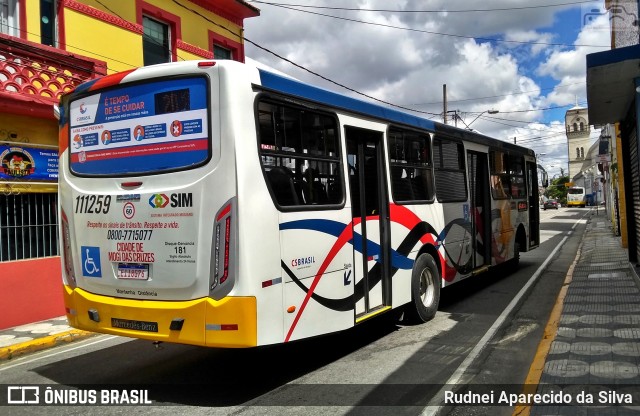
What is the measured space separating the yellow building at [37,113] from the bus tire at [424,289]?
20.3 feet

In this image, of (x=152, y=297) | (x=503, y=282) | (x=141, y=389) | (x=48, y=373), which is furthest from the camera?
(x=503, y=282)

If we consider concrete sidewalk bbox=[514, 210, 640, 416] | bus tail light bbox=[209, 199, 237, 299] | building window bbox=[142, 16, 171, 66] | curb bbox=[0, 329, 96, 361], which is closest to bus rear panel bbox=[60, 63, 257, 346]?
bus tail light bbox=[209, 199, 237, 299]

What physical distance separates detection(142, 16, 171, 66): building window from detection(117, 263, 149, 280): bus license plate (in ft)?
26.8

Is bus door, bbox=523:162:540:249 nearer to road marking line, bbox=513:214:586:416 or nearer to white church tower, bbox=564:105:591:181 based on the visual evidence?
road marking line, bbox=513:214:586:416

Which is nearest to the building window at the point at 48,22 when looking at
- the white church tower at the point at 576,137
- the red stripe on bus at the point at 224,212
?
the red stripe on bus at the point at 224,212

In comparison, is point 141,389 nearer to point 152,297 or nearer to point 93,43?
point 152,297

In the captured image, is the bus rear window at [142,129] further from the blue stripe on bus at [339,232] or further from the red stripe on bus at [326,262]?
the red stripe on bus at [326,262]

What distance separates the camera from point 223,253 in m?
4.25

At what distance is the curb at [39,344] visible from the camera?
666 centimetres

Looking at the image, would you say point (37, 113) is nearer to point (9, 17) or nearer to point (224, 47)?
point (9, 17)

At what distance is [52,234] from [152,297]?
5.55 m

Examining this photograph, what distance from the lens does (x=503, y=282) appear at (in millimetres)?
10852

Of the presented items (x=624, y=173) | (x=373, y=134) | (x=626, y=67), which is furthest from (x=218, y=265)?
(x=624, y=173)

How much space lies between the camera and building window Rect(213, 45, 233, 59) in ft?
45.7
